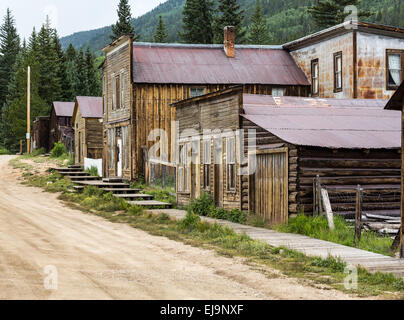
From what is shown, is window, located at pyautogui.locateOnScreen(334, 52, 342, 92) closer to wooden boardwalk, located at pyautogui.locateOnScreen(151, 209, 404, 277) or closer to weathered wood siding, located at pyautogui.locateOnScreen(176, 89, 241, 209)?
weathered wood siding, located at pyautogui.locateOnScreen(176, 89, 241, 209)

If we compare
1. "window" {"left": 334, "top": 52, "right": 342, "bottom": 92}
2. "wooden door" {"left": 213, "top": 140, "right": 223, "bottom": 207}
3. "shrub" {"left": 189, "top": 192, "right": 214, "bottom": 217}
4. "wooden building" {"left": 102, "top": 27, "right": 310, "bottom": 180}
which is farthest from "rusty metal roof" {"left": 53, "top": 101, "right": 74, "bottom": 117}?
"wooden door" {"left": 213, "top": 140, "right": 223, "bottom": 207}

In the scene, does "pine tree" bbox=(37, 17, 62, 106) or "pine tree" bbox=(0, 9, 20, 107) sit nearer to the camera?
"pine tree" bbox=(37, 17, 62, 106)

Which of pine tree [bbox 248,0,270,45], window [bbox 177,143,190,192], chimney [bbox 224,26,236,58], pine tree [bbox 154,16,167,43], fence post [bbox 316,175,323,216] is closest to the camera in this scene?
fence post [bbox 316,175,323,216]

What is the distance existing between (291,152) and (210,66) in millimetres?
17033

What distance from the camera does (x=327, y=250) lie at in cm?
1191

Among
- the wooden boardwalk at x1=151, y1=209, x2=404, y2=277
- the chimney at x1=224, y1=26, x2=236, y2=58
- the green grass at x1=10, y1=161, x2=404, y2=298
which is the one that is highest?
the chimney at x1=224, y1=26, x2=236, y2=58

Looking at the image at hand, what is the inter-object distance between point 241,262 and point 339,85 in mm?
18401

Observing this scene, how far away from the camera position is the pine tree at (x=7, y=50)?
8696 centimetres

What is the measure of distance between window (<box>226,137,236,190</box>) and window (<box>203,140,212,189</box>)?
153cm

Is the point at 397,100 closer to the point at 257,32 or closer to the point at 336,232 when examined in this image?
the point at 336,232

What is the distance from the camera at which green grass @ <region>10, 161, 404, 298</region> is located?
9266 millimetres

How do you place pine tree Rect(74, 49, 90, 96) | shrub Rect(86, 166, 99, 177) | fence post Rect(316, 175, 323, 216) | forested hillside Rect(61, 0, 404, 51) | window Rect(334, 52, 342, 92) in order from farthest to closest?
1. forested hillside Rect(61, 0, 404, 51)
2. pine tree Rect(74, 49, 90, 96)
3. shrub Rect(86, 166, 99, 177)
4. window Rect(334, 52, 342, 92)
5. fence post Rect(316, 175, 323, 216)
